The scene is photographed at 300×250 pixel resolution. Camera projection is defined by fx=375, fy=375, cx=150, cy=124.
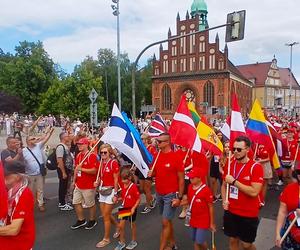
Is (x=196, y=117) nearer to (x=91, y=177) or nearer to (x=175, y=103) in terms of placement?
(x=91, y=177)

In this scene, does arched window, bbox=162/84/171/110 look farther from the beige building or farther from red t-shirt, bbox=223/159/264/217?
red t-shirt, bbox=223/159/264/217

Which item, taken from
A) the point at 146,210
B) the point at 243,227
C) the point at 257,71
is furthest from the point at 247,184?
the point at 257,71

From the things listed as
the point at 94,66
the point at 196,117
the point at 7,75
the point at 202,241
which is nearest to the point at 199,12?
the point at 94,66

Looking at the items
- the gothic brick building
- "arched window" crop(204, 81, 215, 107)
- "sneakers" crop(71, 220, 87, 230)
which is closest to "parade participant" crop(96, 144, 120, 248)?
"sneakers" crop(71, 220, 87, 230)

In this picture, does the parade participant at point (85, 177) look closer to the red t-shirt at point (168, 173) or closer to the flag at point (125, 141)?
the flag at point (125, 141)

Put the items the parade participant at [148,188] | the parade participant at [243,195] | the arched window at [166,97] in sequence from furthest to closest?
1. the arched window at [166,97]
2. the parade participant at [148,188]
3. the parade participant at [243,195]

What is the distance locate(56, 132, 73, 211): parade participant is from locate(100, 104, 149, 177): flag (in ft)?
6.79

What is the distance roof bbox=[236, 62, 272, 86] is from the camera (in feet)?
275

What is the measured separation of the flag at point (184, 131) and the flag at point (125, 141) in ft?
2.05

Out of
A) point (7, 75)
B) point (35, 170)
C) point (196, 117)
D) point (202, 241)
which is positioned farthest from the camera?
point (7, 75)

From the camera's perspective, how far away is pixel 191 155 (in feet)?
25.2

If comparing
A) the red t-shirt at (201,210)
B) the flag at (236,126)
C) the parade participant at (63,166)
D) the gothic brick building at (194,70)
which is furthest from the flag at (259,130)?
the gothic brick building at (194,70)

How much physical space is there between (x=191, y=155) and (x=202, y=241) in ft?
9.83

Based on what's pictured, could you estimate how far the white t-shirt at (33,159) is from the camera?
769 centimetres
